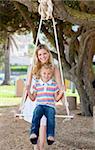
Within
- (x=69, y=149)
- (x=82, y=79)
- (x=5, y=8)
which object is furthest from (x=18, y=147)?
(x=5, y=8)

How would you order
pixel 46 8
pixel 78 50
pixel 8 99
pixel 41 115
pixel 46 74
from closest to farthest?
pixel 41 115, pixel 46 74, pixel 46 8, pixel 78 50, pixel 8 99

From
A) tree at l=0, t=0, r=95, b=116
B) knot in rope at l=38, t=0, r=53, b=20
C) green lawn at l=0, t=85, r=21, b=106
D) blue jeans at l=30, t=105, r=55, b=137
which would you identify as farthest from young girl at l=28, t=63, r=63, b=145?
green lawn at l=0, t=85, r=21, b=106

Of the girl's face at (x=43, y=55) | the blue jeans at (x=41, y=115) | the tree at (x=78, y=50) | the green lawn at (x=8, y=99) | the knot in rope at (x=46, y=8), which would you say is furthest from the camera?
the green lawn at (x=8, y=99)

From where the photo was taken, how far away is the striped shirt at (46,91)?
5.88 m

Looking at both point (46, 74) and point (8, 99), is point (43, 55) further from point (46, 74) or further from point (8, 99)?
point (8, 99)

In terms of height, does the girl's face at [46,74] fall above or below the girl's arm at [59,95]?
above

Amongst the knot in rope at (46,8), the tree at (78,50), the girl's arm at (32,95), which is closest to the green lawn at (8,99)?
the tree at (78,50)

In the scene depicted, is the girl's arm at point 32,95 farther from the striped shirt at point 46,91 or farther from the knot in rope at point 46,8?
the knot in rope at point 46,8

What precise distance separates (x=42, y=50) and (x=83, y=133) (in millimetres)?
4472

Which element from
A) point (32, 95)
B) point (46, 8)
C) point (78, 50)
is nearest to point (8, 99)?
point (78, 50)

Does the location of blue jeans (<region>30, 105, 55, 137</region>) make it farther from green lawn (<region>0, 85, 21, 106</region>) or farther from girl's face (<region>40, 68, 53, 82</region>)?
green lawn (<region>0, 85, 21, 106</region>)

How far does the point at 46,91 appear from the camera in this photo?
5906 mm

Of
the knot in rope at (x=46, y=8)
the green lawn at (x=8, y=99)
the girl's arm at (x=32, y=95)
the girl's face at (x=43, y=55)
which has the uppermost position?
the knot in rope at (x=46, y=8)

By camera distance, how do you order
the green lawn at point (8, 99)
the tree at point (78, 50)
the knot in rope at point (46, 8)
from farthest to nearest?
the green lawn at point (8, 99) → the tree at point (78, 50) → the knot in rope at point (46, 8)
